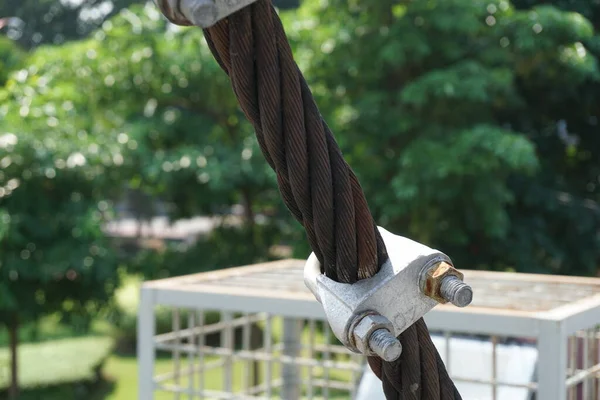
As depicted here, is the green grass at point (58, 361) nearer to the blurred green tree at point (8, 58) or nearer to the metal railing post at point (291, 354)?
the blurred green tree at point (8, 58)

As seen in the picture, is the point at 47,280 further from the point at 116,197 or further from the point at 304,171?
the point at 304,171

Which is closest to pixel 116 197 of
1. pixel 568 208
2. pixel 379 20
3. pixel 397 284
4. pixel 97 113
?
pixel 97 113

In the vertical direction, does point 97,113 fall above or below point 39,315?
above

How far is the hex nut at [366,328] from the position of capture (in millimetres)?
736

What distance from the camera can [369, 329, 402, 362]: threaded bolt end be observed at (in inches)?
28.7

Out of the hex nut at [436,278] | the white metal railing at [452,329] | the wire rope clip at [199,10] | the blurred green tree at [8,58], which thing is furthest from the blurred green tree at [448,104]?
the wire rope clip at [199,10]

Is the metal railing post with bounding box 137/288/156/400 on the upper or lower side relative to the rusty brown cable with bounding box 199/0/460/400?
lower

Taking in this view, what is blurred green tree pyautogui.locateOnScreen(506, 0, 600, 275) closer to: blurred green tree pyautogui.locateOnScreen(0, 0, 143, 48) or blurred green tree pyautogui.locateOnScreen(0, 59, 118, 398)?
blurred green tree pyautogui.locateOnScreen(0, 59, 118, 398)

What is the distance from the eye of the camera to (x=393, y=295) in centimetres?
76

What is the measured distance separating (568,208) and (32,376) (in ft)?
16.2

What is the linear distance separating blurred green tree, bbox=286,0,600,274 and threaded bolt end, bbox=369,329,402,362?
5.37 m

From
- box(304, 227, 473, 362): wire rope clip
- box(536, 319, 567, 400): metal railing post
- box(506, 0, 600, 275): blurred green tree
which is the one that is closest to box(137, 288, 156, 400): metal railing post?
box(536, 319, 567, 400): metal railing post

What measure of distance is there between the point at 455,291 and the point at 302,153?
0.17 metres

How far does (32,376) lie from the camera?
8.09 metres
